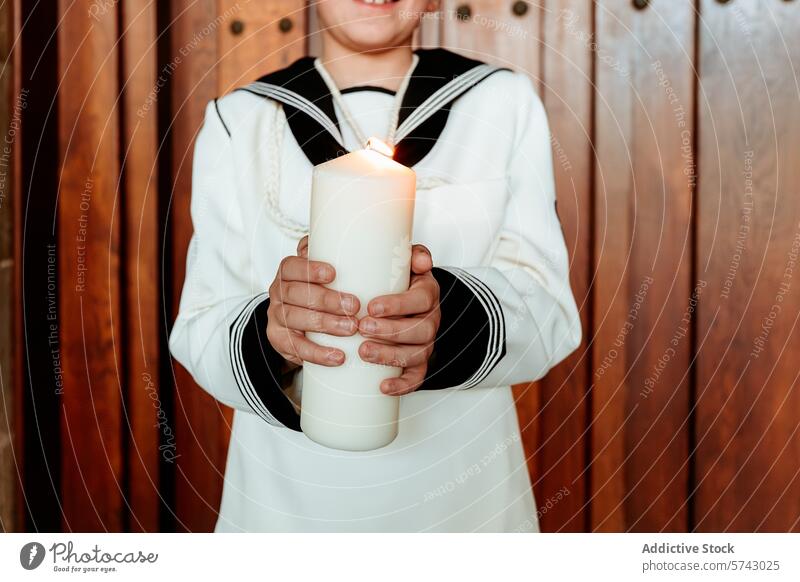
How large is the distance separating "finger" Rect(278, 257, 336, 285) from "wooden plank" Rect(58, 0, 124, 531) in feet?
1.00

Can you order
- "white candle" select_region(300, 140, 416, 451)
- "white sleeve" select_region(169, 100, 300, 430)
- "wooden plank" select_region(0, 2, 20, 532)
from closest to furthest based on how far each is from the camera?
"white candle" select_region(300, 140, 416, 451)
"white sleeve" select_region(169, 100, 300, 430)
"wooden plank" select_region(0, 2, 20, 532)

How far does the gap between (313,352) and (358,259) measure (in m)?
0.05

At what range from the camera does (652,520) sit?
643 mm

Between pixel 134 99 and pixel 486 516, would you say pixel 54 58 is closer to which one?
pixel 134 99

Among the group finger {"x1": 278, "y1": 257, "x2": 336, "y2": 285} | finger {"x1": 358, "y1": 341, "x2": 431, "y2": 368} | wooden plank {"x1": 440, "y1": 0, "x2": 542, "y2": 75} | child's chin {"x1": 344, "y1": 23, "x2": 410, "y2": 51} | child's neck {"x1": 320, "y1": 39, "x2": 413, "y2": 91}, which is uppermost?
wooden plank {"x1": 440, "y1": 0, "x2": 542, "y2": 75}

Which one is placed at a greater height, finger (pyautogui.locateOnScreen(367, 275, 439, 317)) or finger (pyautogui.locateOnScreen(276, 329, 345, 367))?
finger (pyautogui.locateOnScreen(367, 275, 439, 317))

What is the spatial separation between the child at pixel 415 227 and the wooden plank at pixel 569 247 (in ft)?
0.40

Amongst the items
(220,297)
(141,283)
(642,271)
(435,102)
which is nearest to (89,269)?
(141,283)

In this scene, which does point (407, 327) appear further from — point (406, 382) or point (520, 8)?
point (520, 8)

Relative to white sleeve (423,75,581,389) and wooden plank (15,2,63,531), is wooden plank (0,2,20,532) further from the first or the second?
white sleeve (423,75,581,389)

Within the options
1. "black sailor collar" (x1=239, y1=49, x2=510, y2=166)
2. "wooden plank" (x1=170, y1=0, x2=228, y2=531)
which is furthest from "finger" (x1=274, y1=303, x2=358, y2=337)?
"wooden plank" (x1=170, y1=0, x2=228, y2=531)

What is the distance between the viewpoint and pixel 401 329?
14.2 inches

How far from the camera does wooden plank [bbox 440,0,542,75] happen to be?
0.62 m

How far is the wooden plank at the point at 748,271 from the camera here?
1.99ft
